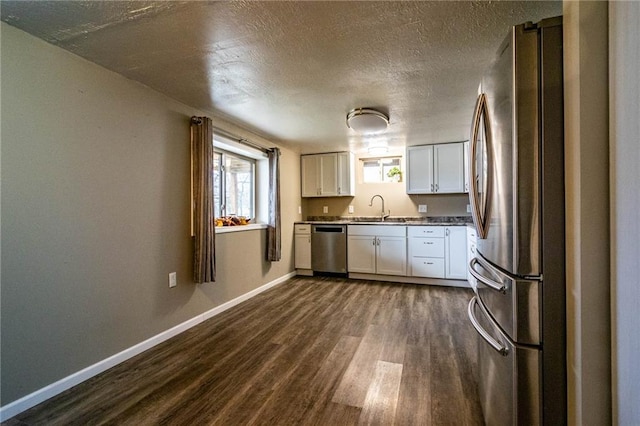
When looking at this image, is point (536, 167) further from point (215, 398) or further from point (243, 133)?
point (243, 133)

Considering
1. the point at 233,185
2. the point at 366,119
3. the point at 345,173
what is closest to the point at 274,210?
the point at 233,185

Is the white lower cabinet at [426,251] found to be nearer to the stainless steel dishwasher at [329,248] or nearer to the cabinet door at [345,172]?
the stainless steel dishwasher at [329,248]

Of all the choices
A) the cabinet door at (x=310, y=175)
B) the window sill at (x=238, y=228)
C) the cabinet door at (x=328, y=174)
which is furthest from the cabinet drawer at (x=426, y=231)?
the window sill at (x=238, y=228)

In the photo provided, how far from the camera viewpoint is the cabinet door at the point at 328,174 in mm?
4777

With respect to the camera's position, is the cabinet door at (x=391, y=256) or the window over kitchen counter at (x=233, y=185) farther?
the cabinet door at (x=391, y=256)

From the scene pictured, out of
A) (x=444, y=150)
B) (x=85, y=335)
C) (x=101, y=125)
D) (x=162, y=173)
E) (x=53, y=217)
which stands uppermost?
(x=444, y=150)

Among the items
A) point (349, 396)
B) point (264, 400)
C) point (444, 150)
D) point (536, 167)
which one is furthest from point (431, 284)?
point (536, 167)

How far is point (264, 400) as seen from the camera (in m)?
1.58

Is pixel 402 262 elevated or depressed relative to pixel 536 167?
depressed

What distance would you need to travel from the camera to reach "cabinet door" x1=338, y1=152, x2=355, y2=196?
4.72 meters

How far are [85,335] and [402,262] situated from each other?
11.7 ft

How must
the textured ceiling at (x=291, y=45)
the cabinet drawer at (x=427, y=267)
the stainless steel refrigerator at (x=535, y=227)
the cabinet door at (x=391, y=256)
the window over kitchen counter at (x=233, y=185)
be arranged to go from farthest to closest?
the cabinet door at (x=391, y=256), the cabinet drawer at (x=427, y=267), the window over kitchen counter at (x=233, y=185), the textured ceiling at (x=291, y=45), the stainless steel refrigerator at (x=535, y=227)

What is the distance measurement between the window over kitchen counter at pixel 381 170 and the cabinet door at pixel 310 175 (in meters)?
0.87

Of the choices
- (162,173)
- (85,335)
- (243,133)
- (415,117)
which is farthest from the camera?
(243,133)
